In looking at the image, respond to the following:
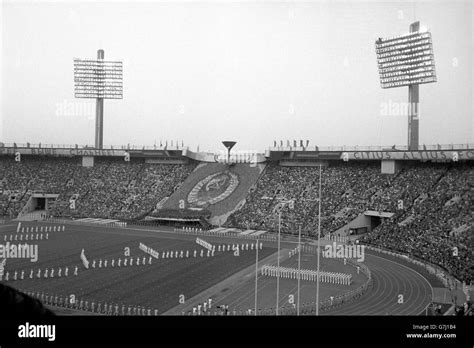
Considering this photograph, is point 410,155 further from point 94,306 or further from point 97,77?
point 97,77

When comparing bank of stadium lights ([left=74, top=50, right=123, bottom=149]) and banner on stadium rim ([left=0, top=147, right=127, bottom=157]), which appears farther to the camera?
banner on stadium rim ([left=0, top=147, right=127, bottom=157])

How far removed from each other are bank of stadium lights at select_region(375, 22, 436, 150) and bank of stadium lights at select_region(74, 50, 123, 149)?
110 feet

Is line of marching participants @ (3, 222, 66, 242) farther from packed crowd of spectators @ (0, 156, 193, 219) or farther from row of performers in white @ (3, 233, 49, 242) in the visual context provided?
packed crowd of spectators @ (0, 156, 193, 219)

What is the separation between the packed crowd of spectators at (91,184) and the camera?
5403 cm

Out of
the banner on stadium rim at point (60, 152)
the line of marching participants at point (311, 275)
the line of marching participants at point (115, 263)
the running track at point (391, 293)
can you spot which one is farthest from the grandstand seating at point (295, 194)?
the line of marching participants at point (115, 263)

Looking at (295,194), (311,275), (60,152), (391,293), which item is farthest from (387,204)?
(60,152)

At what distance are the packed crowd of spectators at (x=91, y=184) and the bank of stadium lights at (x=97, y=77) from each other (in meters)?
9.18

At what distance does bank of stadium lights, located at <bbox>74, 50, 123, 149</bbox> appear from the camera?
191 ft

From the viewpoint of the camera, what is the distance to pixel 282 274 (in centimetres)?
2658

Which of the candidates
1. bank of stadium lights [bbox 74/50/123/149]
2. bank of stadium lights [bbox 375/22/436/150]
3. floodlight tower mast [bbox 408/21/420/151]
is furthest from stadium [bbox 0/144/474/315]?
bank of stadium lights [bbox 74/50/123/149]

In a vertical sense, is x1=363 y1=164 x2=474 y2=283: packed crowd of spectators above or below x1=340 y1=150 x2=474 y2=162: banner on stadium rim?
below
